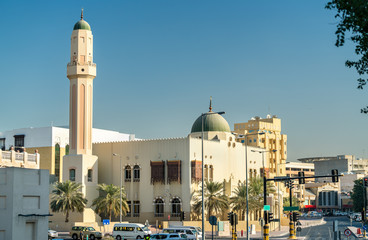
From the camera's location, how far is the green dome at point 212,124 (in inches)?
3561

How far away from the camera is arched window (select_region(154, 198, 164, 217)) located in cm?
7794

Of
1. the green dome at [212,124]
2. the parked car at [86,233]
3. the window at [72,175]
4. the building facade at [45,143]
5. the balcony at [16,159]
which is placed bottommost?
the parked car at [86,233]

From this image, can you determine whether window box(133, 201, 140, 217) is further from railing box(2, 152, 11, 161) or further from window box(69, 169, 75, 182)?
railing box(2, 152, 11, 161)

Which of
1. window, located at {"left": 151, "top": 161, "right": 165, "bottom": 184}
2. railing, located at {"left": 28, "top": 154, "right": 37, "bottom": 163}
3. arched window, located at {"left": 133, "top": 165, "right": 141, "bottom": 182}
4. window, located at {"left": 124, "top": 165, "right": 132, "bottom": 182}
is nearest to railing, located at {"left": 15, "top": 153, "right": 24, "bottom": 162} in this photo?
railing, located at {"left": 28, "top": 154, "right": 37, "bottom": 163}

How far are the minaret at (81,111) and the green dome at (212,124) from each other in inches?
804

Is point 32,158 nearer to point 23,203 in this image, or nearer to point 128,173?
point 23,203

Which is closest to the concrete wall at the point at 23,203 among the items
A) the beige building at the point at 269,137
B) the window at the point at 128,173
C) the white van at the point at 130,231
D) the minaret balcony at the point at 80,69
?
the white van at the point at 130,231

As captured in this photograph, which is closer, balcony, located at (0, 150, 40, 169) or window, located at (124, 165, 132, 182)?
balcony, located at (0, 150, 40, 169)

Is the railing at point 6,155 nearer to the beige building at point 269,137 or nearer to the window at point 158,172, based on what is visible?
the window at point 158,172

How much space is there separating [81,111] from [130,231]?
23115 mm

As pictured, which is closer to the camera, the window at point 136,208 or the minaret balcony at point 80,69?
the minaret balcony at point 80,69

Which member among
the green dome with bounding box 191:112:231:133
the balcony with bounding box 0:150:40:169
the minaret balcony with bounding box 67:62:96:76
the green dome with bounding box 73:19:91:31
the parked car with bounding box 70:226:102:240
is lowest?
the parked car with bounding box 70:226:102:240

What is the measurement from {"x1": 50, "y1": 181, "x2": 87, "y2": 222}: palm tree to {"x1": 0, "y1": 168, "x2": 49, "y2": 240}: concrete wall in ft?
116

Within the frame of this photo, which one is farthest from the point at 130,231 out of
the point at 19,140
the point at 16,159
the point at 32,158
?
the point at 19,140
